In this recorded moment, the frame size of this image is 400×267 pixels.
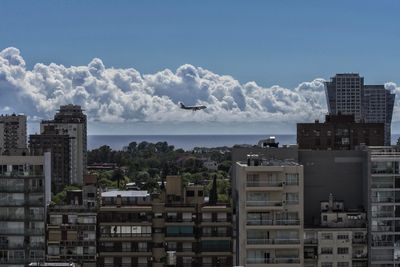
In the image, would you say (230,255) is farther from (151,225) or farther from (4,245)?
(4,245)

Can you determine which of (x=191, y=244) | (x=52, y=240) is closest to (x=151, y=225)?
(x=191, y=244)

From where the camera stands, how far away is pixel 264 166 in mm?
51312

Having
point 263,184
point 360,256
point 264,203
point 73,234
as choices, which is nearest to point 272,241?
point 264,203

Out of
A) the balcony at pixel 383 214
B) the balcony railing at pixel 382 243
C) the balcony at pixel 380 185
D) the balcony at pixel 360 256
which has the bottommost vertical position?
the balcony at pixel 360 256

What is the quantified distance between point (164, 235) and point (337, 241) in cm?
1047

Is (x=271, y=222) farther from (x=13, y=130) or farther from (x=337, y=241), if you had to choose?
(x=13, y=130)

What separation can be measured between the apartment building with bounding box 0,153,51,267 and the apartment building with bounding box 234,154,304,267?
12.6 metres

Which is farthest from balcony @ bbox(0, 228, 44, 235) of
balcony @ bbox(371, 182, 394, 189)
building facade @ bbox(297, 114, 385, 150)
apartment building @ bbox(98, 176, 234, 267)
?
building facade @ bbox(297, 114, 385, 150)

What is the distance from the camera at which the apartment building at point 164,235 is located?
176 feet

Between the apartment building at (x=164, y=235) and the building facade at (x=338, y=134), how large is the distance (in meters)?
50.0

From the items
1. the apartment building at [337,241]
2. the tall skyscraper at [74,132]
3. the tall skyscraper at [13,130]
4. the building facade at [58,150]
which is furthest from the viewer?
the tall skyscraper at [13,130]

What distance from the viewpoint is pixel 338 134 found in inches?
4126

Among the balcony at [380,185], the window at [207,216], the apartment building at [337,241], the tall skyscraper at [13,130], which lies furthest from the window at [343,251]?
the tall skyscraper at [13,130]

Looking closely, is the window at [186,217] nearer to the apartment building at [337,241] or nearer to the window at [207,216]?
the window at [207,216]
